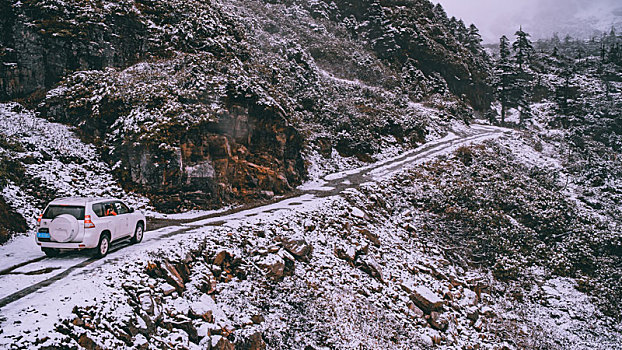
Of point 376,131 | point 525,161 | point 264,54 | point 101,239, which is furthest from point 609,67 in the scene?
point 101,239

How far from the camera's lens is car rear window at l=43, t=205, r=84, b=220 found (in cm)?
919

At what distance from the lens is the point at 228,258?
11.1 meters

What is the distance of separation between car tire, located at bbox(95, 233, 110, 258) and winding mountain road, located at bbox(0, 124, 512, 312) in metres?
0.18

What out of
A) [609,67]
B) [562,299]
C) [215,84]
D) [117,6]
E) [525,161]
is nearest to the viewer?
[562,299]

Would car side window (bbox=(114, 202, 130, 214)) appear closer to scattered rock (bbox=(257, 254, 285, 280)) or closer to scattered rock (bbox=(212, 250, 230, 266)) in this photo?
scattered rock (bbox=(212, 250, 230, 266))

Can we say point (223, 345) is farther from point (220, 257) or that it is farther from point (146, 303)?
point (220, 257)

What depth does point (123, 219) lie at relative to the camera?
35.0 feet

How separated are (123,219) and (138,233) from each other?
104 cm

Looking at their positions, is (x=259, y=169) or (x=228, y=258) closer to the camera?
(x=228, y=258)

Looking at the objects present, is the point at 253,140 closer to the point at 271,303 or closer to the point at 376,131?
the point at 271,303

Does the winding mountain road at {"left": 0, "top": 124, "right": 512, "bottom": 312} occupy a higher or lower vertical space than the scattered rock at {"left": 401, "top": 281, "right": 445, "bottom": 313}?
higher

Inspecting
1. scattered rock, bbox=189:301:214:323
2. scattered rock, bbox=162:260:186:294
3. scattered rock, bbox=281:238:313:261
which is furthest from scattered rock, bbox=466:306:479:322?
scattered rock, bbox=162:260:186:294

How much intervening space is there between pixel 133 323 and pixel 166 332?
0.88 meters

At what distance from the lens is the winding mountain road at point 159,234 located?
7672mm
